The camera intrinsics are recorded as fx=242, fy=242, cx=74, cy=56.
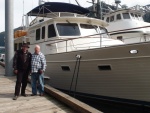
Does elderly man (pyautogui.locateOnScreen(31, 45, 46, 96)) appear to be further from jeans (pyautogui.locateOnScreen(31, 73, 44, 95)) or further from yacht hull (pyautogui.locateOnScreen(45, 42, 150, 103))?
yacht hull (pyautogui.locateOnScreen(45, 42, 150, 103))

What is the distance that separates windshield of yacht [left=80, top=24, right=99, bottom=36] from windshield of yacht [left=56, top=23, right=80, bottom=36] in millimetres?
235

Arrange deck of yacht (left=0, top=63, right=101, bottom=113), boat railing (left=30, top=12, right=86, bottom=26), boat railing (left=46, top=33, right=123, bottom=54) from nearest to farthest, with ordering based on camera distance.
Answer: deck of yacht (left=0, top=63, right=101, bottom=113) → boat railing (left=46, top=33, right=123, bottom=54) → boat railing (left=30, top=12, right=86, bottom=26)

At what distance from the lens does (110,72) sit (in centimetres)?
767

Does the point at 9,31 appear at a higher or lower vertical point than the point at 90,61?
higher

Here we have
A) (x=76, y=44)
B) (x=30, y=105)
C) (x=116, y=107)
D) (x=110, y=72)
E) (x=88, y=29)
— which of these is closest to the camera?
(x=30, y=105)

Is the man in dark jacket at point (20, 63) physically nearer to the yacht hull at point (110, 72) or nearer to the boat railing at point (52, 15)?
the yacht hull at point (110, 72)

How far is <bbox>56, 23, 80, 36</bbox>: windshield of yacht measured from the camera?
33.5 feet

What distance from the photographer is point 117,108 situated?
848cm

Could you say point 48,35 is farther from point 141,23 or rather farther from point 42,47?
point 141,23

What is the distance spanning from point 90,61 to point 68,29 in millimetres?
2741

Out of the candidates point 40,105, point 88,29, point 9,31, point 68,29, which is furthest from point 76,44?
point 40,105

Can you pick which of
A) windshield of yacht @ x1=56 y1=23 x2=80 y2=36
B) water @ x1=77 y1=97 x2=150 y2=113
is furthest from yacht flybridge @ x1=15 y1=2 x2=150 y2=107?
water @ x1=77 y1=97 x2=150 y2=113

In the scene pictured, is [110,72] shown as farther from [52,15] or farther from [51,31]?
[52,15]

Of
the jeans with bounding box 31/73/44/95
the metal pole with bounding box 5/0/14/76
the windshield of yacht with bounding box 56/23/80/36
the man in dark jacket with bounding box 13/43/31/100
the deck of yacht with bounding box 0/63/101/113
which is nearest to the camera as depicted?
the deck of yacht with bounding box 0/63/101/113
